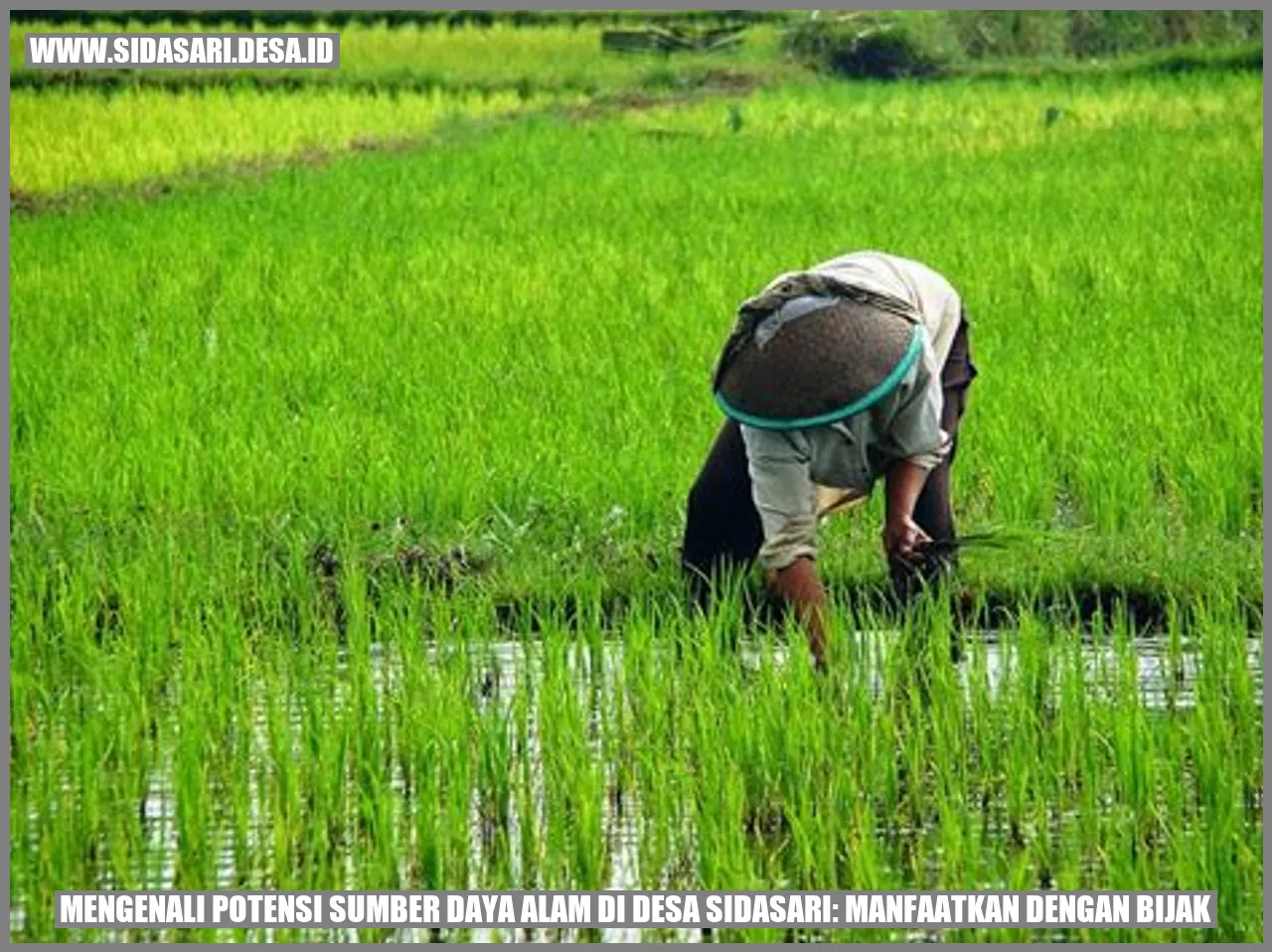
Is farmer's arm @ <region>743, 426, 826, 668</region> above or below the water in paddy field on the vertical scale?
above

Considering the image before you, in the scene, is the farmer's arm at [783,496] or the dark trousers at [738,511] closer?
the farmer's arm at [783,496]

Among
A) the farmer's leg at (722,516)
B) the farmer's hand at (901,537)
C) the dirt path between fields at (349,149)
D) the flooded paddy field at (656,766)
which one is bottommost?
the flooded paddy field at (656,766)

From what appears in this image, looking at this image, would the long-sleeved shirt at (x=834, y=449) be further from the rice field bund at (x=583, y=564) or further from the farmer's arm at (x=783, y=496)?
the rice field bund at (x=583, y=564)

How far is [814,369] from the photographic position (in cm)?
455

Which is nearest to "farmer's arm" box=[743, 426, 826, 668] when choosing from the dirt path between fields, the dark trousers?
the dark trousers

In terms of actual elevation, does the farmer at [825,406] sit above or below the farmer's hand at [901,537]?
above

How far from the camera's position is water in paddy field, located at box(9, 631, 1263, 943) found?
3895 mm

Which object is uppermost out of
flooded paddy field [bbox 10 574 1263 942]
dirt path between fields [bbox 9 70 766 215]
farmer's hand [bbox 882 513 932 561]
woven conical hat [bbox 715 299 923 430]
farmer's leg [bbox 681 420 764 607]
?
dirt path between fields [bbox 9 70 766 215]

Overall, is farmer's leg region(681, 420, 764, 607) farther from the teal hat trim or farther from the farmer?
the teal hat trim

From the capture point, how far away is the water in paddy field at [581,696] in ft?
12.8

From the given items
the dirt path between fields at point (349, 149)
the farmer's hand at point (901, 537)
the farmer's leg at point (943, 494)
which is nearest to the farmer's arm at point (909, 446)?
the farmer's hand at point (901, 537)

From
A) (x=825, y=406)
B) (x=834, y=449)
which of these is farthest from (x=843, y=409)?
(x=834, y=449)

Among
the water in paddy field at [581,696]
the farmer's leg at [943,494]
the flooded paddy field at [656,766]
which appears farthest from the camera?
the farmer's leg at [943,494]

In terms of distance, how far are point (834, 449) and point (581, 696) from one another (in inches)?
27.4
